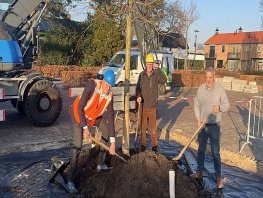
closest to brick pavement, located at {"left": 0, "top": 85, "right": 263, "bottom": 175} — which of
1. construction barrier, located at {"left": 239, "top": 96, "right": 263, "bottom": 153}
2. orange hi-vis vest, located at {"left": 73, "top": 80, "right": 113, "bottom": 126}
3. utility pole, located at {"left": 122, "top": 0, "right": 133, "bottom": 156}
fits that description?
construction barrier, located at {"left": 239, "top": 96, "right": 263, "bottom": 153}

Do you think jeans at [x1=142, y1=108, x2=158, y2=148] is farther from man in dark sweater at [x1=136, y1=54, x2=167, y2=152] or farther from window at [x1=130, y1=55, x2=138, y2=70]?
window at [x1=130, y1=55, x2=138, y2=70]

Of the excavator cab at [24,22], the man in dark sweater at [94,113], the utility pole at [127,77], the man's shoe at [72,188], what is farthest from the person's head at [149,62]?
the excavator cab at [24,22]

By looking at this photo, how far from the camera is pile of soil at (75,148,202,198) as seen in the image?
5180 millimetres

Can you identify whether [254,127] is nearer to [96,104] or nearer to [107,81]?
[96,104]

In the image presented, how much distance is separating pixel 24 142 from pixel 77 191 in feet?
10.2

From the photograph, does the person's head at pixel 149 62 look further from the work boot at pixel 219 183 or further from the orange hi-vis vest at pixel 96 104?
the work boot at pixel 219 183

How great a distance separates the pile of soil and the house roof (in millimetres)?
66324

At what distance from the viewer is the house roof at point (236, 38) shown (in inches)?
2719

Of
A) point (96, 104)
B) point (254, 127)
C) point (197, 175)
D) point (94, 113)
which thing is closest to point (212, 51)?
point (254, 127)

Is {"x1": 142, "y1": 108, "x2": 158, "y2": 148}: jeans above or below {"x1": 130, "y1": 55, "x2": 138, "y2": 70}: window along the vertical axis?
below

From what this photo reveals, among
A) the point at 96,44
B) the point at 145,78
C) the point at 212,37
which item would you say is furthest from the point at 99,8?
the point at 212,37

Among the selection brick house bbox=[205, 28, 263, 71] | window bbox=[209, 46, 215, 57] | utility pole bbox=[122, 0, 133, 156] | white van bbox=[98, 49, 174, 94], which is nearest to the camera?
utility pole bbox=[122, 0, 133, 156]

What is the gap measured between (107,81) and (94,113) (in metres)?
0.63

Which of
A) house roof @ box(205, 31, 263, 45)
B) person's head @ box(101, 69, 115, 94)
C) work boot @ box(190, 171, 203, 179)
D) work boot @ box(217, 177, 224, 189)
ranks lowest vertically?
work boot @ box(217, 177, 224, 189)
